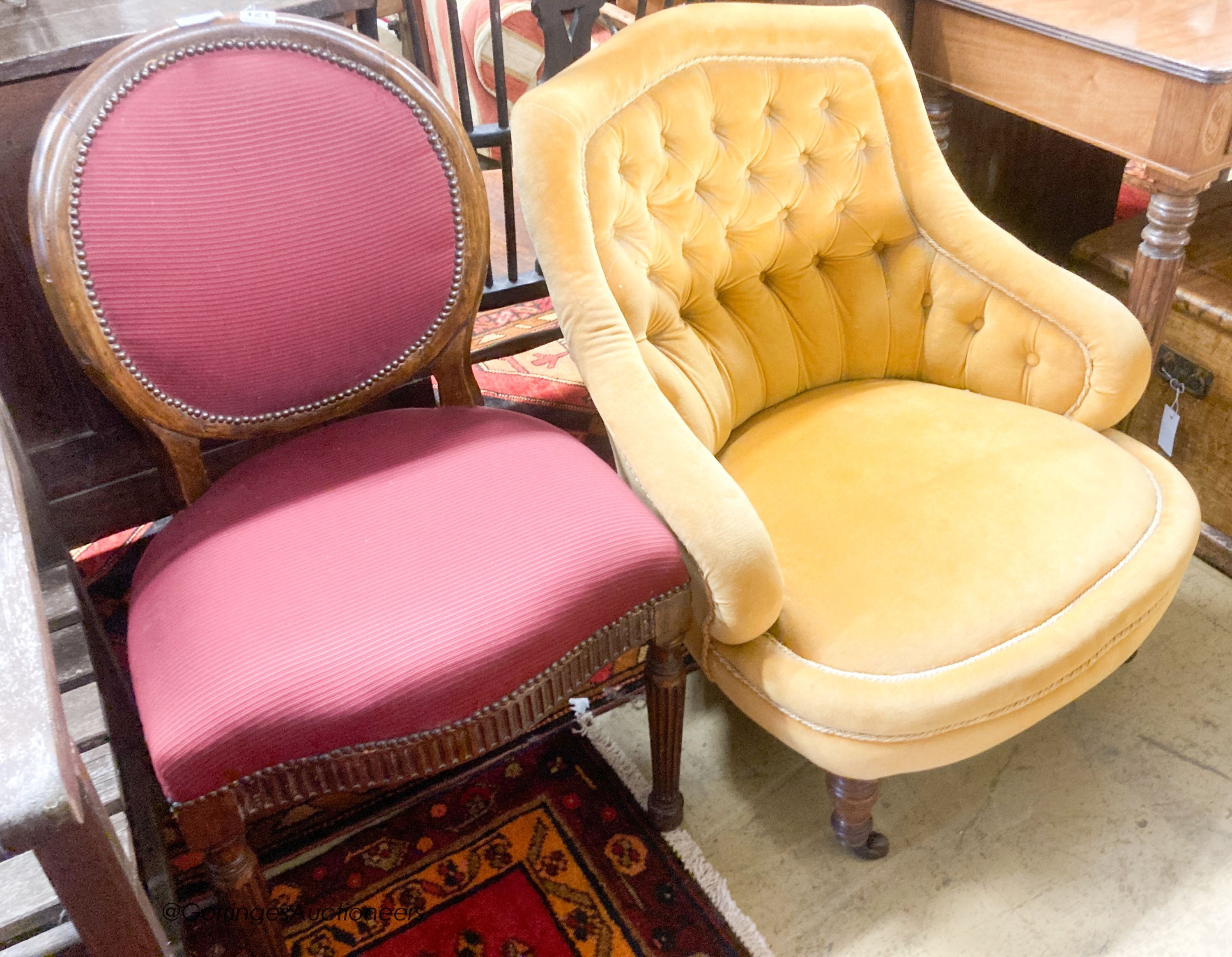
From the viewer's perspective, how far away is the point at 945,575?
3.54 feet

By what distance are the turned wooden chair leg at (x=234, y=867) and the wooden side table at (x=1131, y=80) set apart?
1.36 meters

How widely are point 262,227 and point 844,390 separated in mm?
818

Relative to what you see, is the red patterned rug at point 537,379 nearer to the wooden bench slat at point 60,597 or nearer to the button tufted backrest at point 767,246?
the button tufted backrest at point 767,246

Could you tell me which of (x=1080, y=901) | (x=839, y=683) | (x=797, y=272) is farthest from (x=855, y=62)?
(x=1080, y=901)

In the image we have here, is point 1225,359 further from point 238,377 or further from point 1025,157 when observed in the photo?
point 238,377

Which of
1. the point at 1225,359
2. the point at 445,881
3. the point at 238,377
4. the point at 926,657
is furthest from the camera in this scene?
the point at 1225,359

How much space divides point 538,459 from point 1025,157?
1.35 meters

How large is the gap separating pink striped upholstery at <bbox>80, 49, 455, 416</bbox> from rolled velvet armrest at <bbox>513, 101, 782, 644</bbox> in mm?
135

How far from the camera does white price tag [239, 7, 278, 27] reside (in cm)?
105

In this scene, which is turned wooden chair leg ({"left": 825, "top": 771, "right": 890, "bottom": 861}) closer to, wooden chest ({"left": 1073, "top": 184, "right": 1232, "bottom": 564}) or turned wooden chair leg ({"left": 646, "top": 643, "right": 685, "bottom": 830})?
turned wooden chair leg ({"left": 646, "top": 643, "right": 685, "bottom": 830})

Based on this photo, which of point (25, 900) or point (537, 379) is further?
point (537, 379)

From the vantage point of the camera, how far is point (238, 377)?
44.1 inches

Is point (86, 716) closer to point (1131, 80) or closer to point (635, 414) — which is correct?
point (635, 414)

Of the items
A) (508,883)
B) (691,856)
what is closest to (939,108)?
(691,856)
